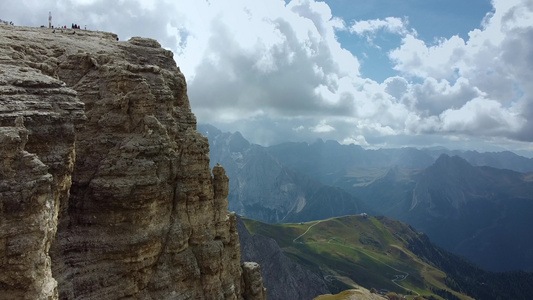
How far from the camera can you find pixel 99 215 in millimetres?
35562

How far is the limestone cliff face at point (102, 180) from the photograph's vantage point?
2431cm

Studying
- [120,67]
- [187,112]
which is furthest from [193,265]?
[120,67]

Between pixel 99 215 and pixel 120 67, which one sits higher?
pixel 120 67

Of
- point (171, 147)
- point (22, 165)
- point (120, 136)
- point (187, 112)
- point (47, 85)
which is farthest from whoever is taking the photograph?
point (187, 112)

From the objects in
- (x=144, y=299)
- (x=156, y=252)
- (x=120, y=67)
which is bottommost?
(x=144, y=299)

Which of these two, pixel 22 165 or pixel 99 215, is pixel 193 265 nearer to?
pixel 99 215

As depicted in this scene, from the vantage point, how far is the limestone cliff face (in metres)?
24.3

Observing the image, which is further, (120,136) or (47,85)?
(120,136)

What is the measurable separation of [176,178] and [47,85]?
1753 cm

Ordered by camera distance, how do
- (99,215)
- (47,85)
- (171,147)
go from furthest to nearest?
(171,147) → (99,215) → (47,85)

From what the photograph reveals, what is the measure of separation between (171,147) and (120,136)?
219 inches

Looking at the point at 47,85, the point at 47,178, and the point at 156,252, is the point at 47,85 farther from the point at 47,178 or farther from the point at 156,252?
the point at 156,252

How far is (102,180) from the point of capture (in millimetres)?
35875

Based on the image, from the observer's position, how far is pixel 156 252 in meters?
37.8
